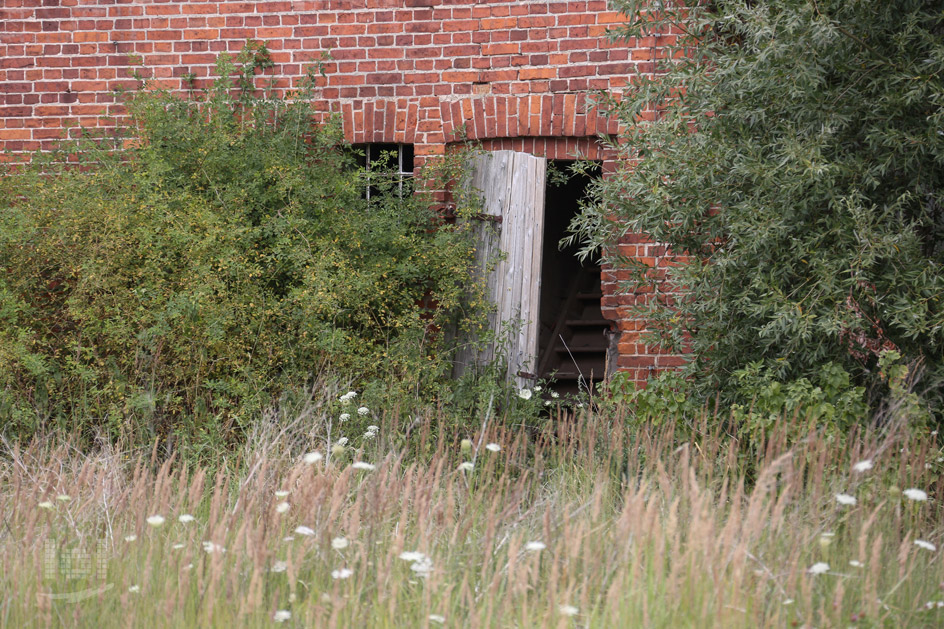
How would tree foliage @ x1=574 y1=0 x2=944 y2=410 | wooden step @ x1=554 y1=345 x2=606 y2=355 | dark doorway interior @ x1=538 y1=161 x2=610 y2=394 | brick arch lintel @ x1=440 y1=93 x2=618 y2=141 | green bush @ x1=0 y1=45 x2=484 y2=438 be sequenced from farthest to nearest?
dark doorway interior @ x1=538 y1=161 x2=610 y2=394
wooden step @ x1=554 y1=345 x2=606 y2=355
brick arch lintel @ x1=440 y1=93 x2=618 y2=141
green bush @ x1=0 y1=45 x2=484 y2=438
tree foliage @ x1=574 y1=0 x2=944 y2=410

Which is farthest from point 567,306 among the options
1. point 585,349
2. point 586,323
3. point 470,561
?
point 470,561

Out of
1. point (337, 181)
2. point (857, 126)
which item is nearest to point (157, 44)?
point (337, 181)

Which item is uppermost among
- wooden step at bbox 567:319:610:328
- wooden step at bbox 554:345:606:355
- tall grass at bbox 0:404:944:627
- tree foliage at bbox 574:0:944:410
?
tree foliage at bbox 574:0:944:410

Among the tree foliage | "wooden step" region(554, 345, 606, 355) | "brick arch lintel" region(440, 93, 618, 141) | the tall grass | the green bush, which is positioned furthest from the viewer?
"wooden step" region(554, 345, 606, 355)

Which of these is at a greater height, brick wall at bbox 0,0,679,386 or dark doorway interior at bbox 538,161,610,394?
brick wall at bbox 0,0,679,386

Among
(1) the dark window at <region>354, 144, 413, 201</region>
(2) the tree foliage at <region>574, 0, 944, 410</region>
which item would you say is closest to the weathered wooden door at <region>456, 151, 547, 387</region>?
(1) the dark window at <region>354, 144, 413, 201</region>

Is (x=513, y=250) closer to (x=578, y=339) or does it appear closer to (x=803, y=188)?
(x=803, y=188)

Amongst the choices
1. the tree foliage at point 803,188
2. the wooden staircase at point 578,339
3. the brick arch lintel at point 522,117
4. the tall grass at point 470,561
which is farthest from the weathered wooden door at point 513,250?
the tall grass at point 470,561

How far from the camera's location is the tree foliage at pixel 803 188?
4.22 meters

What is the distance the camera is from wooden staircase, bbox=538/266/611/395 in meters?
8.17

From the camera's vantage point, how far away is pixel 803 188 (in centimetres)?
430

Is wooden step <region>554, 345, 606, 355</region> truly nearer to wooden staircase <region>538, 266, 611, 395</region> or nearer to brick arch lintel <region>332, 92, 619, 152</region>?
wooden staircase <region>538, 266, 611, 395</region>

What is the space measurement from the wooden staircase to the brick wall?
214 centimetres

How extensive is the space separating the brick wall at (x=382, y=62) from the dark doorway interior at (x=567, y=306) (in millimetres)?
2096
